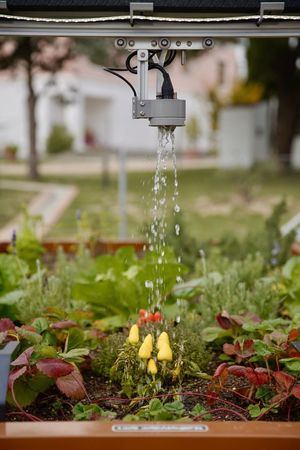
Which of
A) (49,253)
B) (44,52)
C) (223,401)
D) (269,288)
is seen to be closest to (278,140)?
(44,52)

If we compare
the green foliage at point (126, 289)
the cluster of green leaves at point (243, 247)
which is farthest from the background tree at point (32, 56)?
the green foliage at point (126, 289)

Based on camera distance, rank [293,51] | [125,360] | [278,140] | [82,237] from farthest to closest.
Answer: [278,140], [293,51], [82,237], [125,360]

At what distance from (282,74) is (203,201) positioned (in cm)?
539

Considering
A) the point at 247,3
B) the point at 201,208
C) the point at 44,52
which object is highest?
the point at 44,52

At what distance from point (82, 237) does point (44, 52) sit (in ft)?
28.0

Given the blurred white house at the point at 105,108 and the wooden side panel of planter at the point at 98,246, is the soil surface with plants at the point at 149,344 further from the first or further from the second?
the blurred white house at the point at 105,108

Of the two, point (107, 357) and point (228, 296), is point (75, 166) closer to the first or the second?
point (228, 296)

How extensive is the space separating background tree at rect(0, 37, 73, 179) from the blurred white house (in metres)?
11.7

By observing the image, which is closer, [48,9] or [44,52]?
[48,9]

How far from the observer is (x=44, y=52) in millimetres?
12086

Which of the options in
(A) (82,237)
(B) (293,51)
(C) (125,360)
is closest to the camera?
(C) (125,360)

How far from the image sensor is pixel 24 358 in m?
1.95

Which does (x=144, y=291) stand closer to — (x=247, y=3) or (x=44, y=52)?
(x=247, y=3)

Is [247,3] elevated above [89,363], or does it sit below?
above
